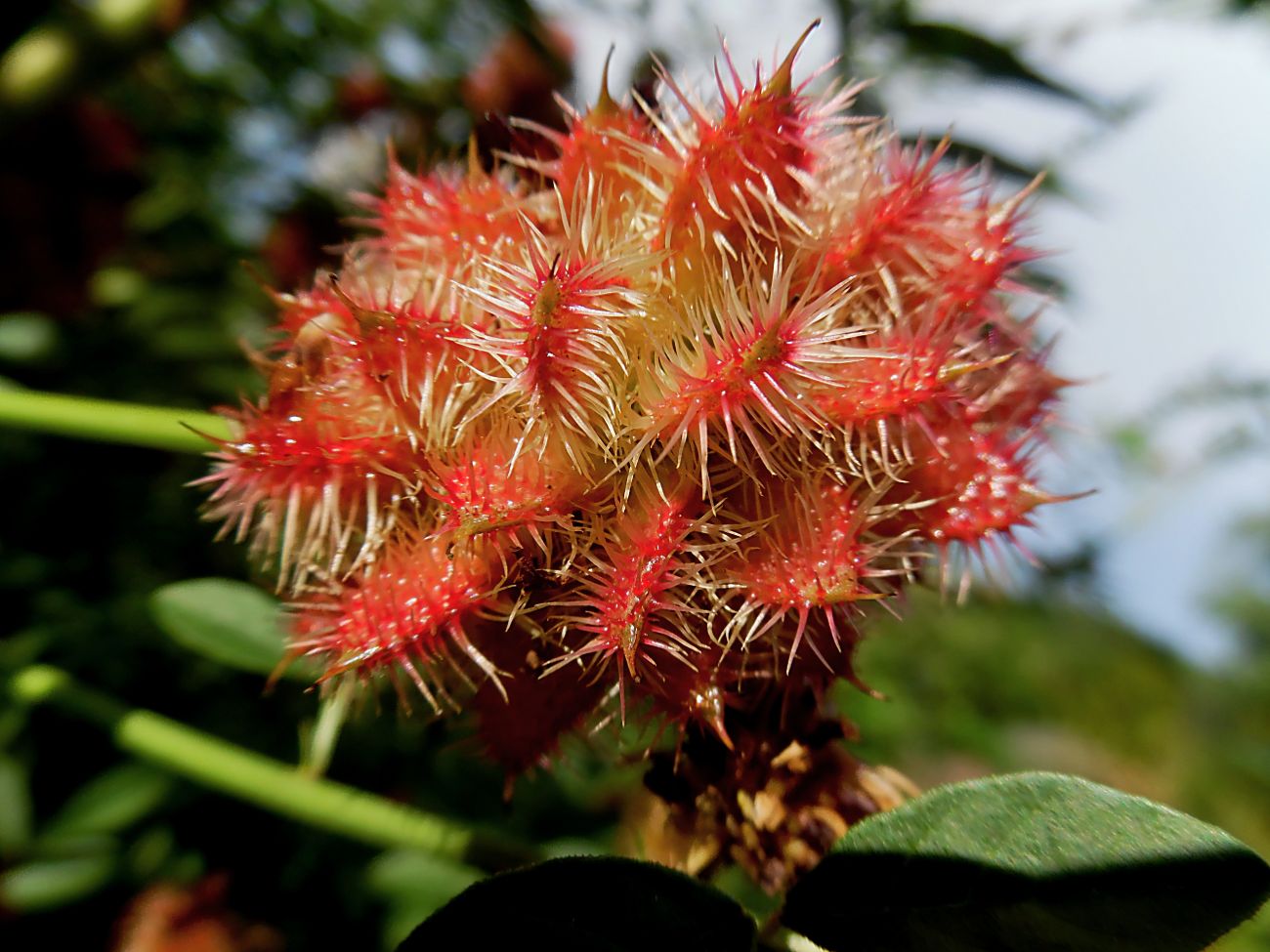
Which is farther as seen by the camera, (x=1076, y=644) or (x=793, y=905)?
(x=1076, y=644)

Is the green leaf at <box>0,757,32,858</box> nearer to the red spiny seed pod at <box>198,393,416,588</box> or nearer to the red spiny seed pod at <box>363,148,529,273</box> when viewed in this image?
the red spiny seed pod at <box>198,393,416,588</box>

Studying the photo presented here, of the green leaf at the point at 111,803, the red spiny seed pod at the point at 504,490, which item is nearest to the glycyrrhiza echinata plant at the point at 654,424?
the red spiny seed pod at the point at 504,490

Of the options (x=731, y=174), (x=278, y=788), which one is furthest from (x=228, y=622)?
(x=731, y=174)

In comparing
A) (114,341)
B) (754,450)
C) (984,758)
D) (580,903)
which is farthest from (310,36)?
(984,758)

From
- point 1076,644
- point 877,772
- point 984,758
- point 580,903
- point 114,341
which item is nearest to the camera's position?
point 580,903

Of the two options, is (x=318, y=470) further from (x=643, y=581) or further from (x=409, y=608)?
(x=643, y=581)

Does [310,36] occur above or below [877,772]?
above

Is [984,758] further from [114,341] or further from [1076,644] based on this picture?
[1076,644]

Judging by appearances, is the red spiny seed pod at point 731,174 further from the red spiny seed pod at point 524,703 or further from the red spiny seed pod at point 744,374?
the red spiny seed pod at point 524,703
